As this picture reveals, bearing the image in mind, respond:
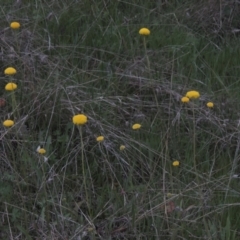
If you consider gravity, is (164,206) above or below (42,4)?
above

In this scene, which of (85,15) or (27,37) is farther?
(85,15)

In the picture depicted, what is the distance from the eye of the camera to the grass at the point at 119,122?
7.32 feet

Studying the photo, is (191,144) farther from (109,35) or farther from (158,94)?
(109,35)

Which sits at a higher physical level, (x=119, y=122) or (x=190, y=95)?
(x=190, y=95)

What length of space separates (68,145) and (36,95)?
1.05ft

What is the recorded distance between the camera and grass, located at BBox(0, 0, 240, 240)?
7.32 feet

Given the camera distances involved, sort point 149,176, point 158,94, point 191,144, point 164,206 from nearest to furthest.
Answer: point 164,206 < point 149,176 < point 191,144 < point 158,94

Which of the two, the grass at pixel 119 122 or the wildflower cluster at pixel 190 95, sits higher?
the wildflower cluster at pixel 190 95

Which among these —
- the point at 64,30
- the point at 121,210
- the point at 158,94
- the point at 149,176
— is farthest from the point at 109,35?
the point at 121,210

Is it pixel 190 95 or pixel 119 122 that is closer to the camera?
pixel 190 95

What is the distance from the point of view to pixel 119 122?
2.81 meters

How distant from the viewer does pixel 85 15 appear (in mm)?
3734

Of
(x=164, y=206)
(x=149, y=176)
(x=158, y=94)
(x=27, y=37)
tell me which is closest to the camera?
(x=164, y=206)

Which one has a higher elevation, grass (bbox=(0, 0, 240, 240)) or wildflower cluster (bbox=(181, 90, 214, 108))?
wildflower cluster (bbox=(181, 90, 214, 108))
